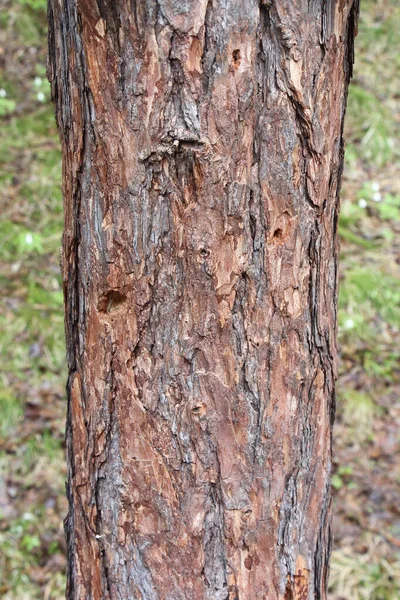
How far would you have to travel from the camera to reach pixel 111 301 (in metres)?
1.33

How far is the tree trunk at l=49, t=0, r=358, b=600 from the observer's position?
118 cm

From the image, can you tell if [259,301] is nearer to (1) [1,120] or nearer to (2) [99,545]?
(2) [99,545]

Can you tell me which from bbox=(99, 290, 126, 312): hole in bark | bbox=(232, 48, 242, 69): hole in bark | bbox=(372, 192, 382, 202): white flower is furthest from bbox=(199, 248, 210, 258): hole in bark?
bbox=(372, 192, 382, 202): white flower

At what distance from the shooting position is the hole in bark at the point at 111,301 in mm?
1317

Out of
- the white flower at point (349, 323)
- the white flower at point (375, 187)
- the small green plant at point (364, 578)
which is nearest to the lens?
the small green plant at point (364, 578)

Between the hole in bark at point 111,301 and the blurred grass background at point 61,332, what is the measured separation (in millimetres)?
2714

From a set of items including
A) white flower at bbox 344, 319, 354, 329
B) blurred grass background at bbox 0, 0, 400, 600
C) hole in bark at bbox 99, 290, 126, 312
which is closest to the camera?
hole in bark at bbox 99, 290, 126, 312

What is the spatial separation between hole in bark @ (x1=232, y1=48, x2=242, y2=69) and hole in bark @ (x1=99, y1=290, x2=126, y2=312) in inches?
20.1

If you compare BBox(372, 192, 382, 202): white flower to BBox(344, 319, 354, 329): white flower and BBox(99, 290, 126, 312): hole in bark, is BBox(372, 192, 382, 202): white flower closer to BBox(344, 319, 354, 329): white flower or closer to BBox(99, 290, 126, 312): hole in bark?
BBox(344, 319, 354, 329): white flower

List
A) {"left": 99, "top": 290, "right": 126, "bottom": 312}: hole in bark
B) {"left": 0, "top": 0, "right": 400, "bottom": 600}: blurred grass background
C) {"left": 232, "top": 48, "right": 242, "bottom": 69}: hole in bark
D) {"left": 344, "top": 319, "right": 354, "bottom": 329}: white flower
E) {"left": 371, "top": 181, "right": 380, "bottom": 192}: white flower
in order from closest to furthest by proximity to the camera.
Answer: {"left": 232, "top": 48, "right": 242, "bottom": 69}: hole in bark → {"left": 99, "top": 290, "right": 126, "bottom": 312}: hole in bark → {"left": 0, "top": 0, "right": 400, "bottom": 600}: blurred grass background → {"left": 344, "top": 319, "right": 354, "bottom": 329}: white flower → {"left": 371, "top": 181, "right": 380, "bottom": 192}: white flower

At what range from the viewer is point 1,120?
6.38m

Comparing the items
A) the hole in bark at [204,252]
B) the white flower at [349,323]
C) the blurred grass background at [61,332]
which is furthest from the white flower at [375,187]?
the hole in bark at [204,252]

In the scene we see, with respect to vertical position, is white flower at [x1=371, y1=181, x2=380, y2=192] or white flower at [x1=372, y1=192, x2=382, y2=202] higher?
white flower at [x1=371, y1=181, x2=380, y2=192]

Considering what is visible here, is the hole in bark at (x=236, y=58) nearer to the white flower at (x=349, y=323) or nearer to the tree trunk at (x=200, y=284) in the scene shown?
the tree trunk at (x=200, y=284)
